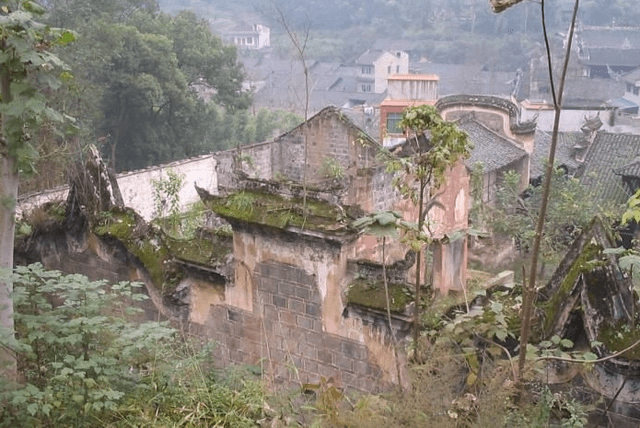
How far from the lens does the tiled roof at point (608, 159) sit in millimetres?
24281

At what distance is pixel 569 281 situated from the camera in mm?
5113

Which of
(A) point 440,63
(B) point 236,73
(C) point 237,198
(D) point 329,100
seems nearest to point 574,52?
(A) point 440,63

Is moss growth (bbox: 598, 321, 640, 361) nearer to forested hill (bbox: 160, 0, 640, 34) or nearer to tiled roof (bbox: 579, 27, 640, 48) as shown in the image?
tiled roof (bbox: 579, 27, 640, 48)

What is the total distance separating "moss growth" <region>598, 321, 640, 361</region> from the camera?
185 inches

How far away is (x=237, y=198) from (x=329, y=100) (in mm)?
52825

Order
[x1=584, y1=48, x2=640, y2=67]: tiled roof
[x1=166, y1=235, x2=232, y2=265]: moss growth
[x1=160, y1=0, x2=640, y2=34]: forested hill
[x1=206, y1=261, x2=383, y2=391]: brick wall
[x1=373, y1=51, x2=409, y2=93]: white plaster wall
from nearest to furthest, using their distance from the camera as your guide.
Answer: [x1=206, y1=261, x2=383, y2=391]: brick wall, [x1=166, y1=235, x2=232, y2=265]: moss growth, [x1=373, y1=51, x2=409, y2=93]: white plaster wall, [x1=584, y1=48, x2=640, y2=67]: tiled roof, [x1=160, y1=0, x2=640, y2=34]: forested hill

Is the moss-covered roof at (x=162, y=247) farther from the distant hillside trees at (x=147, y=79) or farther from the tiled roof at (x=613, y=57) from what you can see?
the tiled roof at (x=613, y=57)

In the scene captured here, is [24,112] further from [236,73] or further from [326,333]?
[236,73]

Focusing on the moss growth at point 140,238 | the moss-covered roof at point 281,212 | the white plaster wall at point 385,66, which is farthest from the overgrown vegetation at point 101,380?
the white plaster wall at point 385,66

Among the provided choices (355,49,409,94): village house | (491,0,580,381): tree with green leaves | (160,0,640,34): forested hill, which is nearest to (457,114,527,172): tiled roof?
(491,0,580,381): tree with green leaves

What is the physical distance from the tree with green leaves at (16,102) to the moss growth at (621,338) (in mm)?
3764

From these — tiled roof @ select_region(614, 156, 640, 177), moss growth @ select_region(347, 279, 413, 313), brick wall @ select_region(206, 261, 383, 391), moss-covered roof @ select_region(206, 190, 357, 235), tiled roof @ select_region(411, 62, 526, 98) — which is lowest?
tiled roof @ select_region(411, 62, 526, 98)

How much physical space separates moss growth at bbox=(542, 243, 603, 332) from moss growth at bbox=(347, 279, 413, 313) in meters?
1.20

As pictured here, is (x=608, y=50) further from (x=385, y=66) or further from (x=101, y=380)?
(x=101, y=380)
